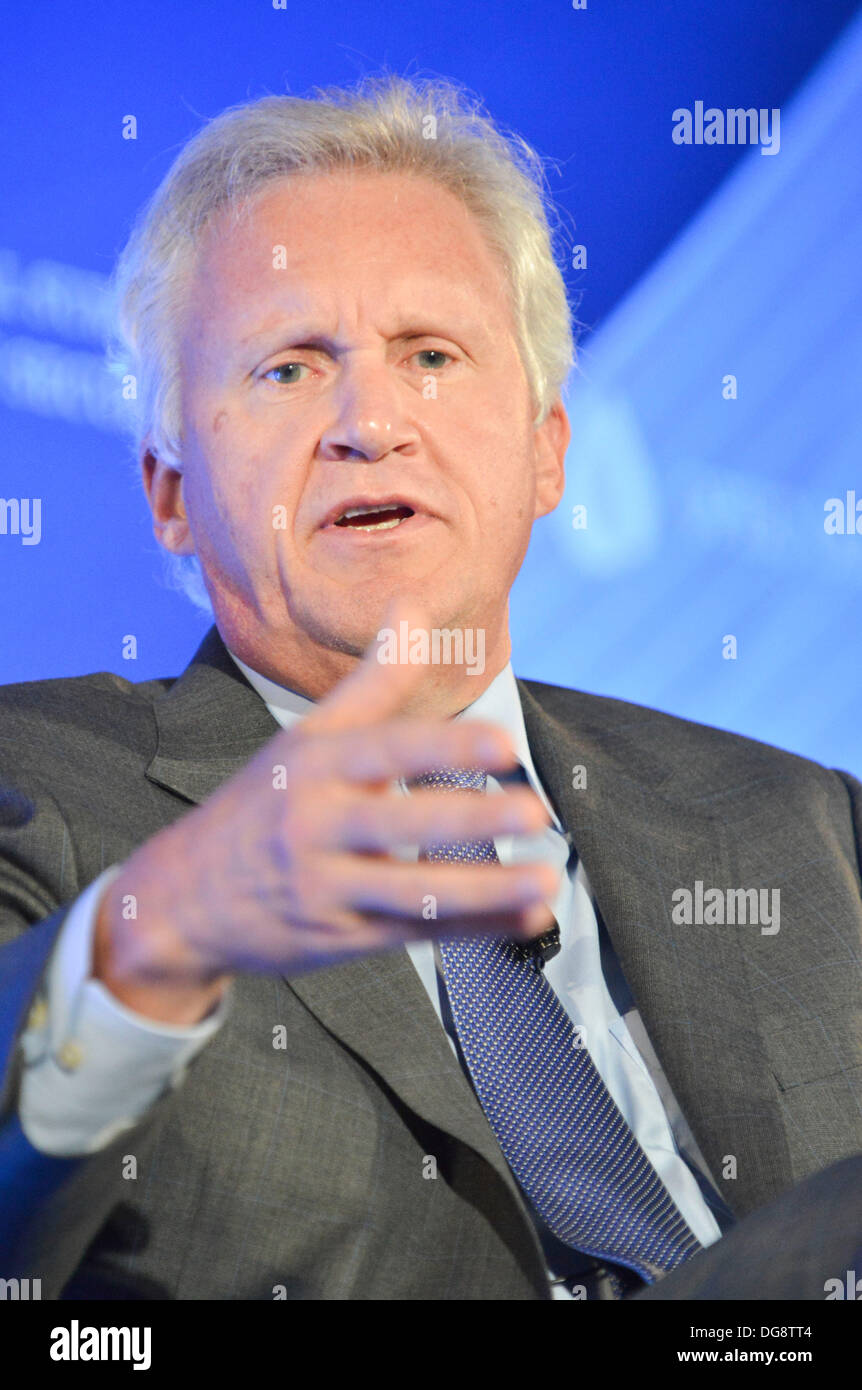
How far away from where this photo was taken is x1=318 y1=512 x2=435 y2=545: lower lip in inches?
60.5

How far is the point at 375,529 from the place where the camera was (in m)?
1.55

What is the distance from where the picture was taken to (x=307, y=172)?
167cm

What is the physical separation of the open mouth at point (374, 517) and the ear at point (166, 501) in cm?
27

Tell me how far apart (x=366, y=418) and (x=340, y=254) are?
21 centimetres

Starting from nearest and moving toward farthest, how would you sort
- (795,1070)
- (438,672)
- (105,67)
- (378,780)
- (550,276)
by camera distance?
(378,780) → (795,1070) → (438,672) → (550,276) → (105,67)

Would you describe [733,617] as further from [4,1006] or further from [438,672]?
[4,1006]

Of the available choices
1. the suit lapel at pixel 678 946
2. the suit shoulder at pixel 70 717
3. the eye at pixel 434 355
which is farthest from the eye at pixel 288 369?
the suit lapel at pixel 678 946

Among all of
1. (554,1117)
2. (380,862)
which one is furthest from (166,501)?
(380,862)

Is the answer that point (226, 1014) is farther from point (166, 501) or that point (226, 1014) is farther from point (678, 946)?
point (166, 501)

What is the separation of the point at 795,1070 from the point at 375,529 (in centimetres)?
77

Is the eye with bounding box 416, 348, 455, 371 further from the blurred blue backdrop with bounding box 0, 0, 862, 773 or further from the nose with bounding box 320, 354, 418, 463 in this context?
the blurred blue backdrop with bounding box 0, 0, 862, 773

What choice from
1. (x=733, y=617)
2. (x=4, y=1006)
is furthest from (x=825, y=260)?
(x=4, y=1006)

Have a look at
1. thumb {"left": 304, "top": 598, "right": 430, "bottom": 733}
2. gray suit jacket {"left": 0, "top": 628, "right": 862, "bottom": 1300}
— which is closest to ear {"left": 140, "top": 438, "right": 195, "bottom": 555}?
gray suit jacket {"left": 0, "top": 628, "right": 862, "bottom": 1300}

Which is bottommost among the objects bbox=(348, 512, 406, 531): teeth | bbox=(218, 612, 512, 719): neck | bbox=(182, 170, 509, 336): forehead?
bbox=(218, 612, 512, 719): neck
